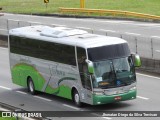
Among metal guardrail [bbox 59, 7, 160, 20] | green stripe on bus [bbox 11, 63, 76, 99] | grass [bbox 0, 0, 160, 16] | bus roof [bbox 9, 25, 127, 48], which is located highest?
bus roof [bbox 9, 25, 127, 48]

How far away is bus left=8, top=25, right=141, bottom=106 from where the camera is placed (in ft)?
69.6

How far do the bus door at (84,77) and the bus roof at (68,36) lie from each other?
34cm

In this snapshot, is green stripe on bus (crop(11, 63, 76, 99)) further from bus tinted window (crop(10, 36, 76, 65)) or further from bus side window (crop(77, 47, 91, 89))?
bus side window (crop(77, 47, 91, 89))

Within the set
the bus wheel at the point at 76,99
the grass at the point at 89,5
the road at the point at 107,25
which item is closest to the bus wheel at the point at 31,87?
the bus wheel at the point at 76,99

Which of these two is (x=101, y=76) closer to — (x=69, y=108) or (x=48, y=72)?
(x=69, y=108)

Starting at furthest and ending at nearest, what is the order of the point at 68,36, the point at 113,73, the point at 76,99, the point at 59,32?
the point at 59,32, the point at 68,36, the point at 76,99, the point at 113,73

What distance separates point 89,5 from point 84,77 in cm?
4670

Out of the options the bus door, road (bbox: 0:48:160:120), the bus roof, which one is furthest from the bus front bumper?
the bus roof

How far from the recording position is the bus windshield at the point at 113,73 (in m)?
21.2

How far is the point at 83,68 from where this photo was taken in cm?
2159

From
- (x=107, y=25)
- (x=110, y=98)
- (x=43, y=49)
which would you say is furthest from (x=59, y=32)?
(x=107, y=25)

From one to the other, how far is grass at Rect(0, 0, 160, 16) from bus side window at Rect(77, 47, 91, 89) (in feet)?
113

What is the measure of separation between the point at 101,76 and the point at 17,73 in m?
6.89

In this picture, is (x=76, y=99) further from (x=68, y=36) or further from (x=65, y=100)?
(x=68, y=36)
